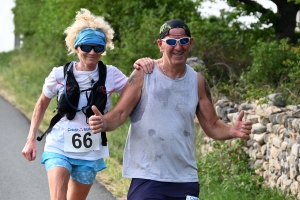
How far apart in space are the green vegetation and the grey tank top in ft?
9.74

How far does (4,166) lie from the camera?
34.1 ft

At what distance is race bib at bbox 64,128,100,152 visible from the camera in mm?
5609

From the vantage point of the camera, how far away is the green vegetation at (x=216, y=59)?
9.25m

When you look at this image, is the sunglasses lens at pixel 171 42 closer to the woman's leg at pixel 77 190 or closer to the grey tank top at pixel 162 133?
the grey tank top at pixel 162 133

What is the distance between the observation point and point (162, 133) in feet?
16.5

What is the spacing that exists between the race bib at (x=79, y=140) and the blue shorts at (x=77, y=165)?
96 millimetres

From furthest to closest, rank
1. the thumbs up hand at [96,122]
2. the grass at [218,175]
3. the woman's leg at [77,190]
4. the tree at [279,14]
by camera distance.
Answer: the tree at [279,14], the grass at [218,175], the woman's leg at [77,190], the thumbs up hand at [96,122]

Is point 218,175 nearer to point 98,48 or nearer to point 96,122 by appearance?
point 98,48

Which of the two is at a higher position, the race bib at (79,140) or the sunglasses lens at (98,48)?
the sunglasses lens at (98,48)

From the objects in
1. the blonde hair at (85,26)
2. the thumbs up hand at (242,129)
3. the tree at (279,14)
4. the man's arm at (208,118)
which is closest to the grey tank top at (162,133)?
the man's arm at (208,118)

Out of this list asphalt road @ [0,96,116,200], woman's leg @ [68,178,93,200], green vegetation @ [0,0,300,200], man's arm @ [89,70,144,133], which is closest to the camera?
man's arm @ [89,70,144,133]

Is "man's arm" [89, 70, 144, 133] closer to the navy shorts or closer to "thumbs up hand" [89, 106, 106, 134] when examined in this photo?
"thumbs up hand" [89, 106, 106, 134]

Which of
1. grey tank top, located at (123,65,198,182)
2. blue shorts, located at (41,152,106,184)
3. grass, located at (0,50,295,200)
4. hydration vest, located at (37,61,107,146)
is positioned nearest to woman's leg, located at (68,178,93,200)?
blue shorts, located at (41,152,106,184)

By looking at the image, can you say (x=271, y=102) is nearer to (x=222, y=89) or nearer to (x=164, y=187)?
(x=222, y=89)
